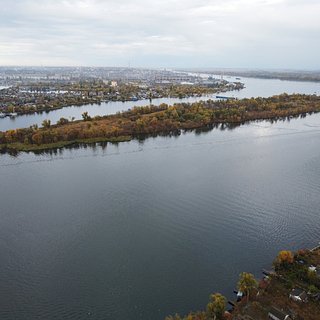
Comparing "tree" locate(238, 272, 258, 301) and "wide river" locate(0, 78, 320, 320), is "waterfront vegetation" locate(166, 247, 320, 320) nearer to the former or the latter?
"tree" locate(238, 272, 258, 301)

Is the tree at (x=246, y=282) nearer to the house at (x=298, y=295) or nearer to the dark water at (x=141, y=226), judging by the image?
the dark water at (x=141, y=226)

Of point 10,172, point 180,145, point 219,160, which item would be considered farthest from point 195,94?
point 10,172

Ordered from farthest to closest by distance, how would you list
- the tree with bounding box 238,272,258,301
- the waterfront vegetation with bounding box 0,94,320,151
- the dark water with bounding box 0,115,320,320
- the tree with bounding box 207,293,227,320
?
the waterfront vegetation with bounding box 0,94,320,151 < the dark water with bounding box 0,115,320,320 < the tree with bounding box 238,272,258,301 < the tree with bounding box 207,293,227,320

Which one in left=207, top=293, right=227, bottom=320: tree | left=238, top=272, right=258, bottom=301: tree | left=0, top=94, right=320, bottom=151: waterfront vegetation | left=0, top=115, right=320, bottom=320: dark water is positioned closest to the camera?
left=207, top=293, right=227, bottom=320: tree

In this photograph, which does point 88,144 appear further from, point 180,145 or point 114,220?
point 114,220

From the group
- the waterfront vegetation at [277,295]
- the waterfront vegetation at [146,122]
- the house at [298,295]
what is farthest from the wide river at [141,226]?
the waterfront vegetation at [146,122]

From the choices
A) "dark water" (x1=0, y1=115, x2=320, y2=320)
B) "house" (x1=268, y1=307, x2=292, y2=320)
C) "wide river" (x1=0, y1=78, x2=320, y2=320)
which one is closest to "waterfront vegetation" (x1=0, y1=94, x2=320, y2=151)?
"wide river" (x1=0, y1=78, x2=320, y2=320)

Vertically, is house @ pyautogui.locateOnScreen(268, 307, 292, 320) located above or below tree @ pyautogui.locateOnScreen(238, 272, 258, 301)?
below
